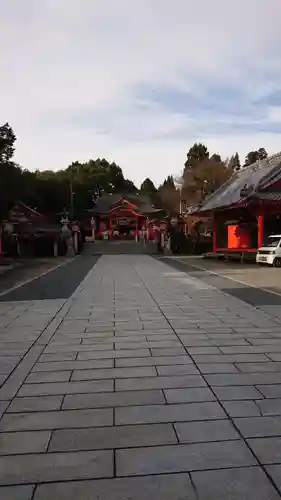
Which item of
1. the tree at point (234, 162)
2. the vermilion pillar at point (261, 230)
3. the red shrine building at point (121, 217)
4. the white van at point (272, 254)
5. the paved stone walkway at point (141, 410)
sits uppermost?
the tree at point (234, 162)

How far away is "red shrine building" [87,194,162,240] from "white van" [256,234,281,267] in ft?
102

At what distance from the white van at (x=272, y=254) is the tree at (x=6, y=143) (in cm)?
1441

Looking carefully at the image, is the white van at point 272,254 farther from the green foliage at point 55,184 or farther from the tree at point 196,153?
the tree at point 196,153

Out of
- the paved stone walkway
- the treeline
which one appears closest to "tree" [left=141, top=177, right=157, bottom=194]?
the treeline

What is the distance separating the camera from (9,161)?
2500 cm

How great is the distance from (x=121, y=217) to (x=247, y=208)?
31.5 metres

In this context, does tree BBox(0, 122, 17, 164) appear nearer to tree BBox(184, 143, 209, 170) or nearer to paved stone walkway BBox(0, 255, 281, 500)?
paved stone walkway BBox(0, 255, 281, 500)

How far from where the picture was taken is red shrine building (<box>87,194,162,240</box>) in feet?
178

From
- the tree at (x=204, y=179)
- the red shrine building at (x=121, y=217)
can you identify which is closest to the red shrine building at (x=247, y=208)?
the tree at (x=204, y=179)

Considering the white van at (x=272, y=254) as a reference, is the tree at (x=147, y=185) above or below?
above

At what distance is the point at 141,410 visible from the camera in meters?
3.64

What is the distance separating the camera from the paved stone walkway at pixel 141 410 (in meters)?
2.57

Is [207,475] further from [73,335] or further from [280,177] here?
[280,177]

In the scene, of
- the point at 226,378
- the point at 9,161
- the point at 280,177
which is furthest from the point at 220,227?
the point at 226,378
